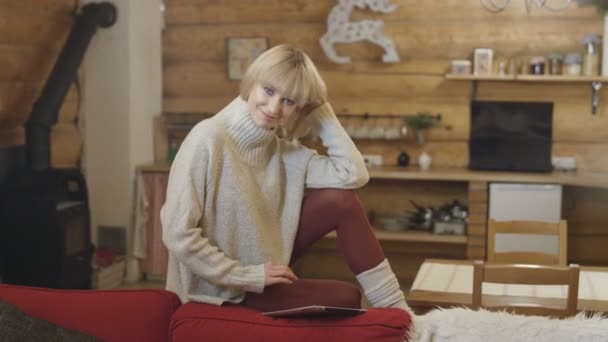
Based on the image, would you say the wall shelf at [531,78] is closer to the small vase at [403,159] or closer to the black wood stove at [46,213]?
the small vase at [403,159]

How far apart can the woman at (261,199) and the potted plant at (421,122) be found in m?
2.42

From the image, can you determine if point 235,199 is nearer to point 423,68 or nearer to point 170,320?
point 170,320

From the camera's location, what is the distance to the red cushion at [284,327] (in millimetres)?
1558

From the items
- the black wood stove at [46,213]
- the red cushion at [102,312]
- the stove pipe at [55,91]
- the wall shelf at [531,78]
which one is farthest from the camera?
the wall shelf at [531,78]

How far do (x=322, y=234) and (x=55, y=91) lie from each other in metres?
2.40

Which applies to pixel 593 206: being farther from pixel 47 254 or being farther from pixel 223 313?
pixel 223 313

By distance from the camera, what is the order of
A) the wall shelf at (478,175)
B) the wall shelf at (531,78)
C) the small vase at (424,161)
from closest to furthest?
1. the wall shelf at (478,175)
2. the wall shelf at (531,78)
3. the small vase at (424,161)

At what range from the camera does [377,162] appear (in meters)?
4.97

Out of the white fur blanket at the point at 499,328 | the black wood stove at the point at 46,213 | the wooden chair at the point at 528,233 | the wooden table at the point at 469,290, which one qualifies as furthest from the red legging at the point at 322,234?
the black wood stove at the point at 46,213

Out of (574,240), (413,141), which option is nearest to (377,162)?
(413,141)

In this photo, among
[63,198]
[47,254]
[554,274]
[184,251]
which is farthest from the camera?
[63,198]

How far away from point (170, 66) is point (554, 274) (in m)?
3.61

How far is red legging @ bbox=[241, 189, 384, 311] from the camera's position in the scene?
2.18m

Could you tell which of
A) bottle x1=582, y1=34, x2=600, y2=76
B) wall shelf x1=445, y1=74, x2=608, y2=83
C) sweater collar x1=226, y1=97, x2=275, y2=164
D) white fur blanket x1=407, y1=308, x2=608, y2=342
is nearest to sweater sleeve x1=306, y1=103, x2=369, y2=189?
sweater collar x1=226, y1=97, x2=275, y2=164
